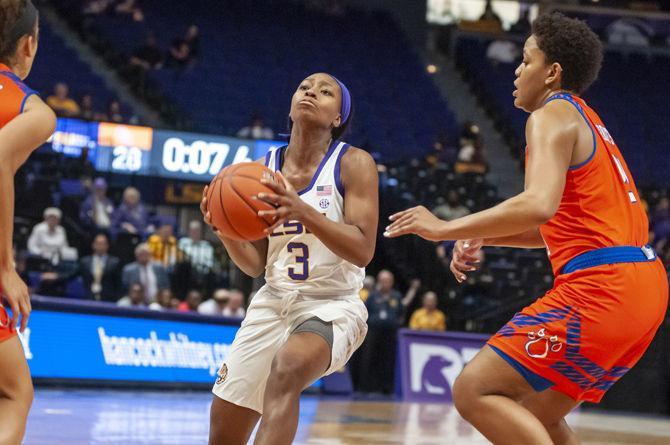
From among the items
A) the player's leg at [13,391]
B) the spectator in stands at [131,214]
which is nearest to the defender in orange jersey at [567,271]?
the player's leg at [13,391]

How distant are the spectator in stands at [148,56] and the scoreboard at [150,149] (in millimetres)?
4161

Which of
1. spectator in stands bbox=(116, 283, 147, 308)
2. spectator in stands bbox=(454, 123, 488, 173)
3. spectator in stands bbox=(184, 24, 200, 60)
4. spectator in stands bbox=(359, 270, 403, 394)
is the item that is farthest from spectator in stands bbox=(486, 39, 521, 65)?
spectator in stands bbox=(116, 283, 147, 308)

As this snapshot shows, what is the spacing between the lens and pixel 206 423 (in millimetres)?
9109

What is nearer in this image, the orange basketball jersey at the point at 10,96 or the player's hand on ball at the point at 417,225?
the orange basketball jersey at the point at 10,96

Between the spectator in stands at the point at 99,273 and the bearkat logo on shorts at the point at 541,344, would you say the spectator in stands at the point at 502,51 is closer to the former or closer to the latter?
the spectator in stands at the point at 99,273

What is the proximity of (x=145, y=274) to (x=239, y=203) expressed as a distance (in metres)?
9.21

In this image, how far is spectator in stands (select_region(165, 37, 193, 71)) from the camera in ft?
70.5

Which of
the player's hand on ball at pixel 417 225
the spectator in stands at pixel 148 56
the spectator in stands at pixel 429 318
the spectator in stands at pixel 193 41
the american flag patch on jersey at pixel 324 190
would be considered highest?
the spectator in stands at pixel 193 41

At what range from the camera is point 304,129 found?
4984 mm

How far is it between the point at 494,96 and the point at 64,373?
51.4ft

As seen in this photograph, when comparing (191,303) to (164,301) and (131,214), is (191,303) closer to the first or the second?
(164,301)

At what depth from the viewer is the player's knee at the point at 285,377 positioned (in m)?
4.44

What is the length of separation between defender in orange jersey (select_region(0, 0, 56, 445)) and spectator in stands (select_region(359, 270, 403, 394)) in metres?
10.7

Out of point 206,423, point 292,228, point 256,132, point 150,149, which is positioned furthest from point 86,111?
point 292,228
